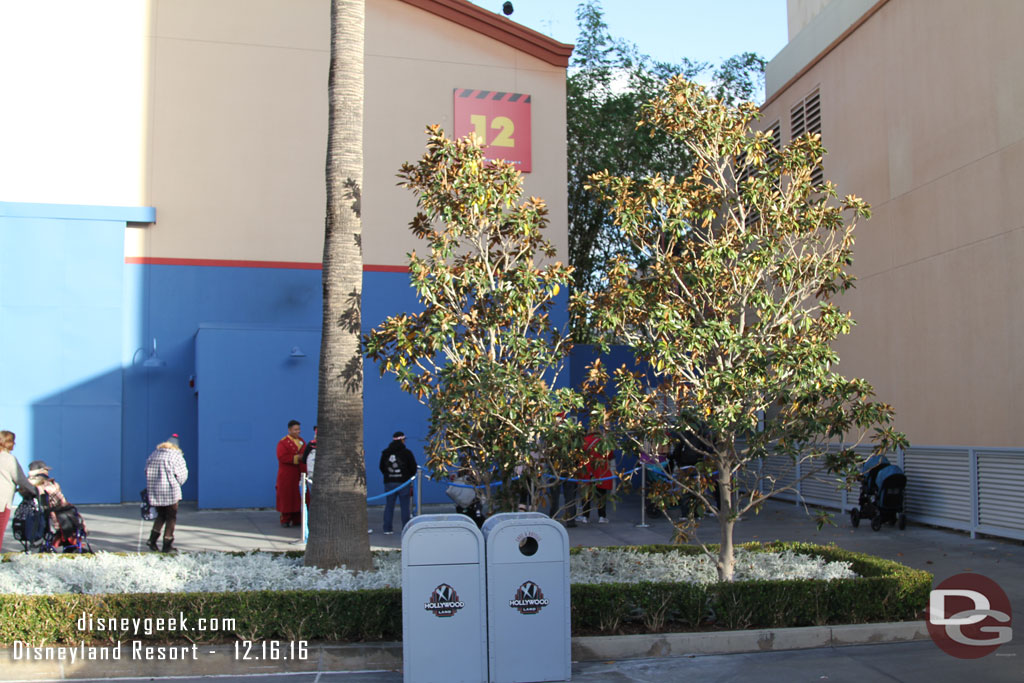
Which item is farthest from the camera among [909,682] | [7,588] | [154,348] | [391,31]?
[391,31]

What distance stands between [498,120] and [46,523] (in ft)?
41.0

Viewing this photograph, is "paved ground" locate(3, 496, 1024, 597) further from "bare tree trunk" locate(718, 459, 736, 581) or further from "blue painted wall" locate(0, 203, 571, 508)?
"bare tree trunk" locate(718, 459, 736, 581)

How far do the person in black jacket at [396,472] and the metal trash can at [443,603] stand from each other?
774 centimetres

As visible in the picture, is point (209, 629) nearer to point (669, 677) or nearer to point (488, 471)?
point (488, 471)

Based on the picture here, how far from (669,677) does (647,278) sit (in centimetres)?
390

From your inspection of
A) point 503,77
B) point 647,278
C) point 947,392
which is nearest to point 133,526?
point 647,278

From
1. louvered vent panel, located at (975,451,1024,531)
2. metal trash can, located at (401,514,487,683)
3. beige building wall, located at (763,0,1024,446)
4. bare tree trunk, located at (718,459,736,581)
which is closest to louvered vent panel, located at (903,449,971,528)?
louvered vent panel, located at (975,451,1024,531)

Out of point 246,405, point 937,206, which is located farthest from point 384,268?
point 937,206

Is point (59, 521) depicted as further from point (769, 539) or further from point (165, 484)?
point (769, 539)

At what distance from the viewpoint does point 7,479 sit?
1088 centimetres

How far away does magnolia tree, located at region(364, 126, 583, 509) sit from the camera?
8.94m

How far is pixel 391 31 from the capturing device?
790 inches

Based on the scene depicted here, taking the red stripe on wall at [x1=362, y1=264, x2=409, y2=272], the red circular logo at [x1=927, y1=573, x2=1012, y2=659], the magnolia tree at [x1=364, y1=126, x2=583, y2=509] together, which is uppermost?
the red stripe on wall at [x1=362, y1=264, x2=409, y2=272]

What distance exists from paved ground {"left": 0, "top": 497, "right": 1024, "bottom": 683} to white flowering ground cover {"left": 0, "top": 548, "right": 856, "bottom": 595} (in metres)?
1.14
